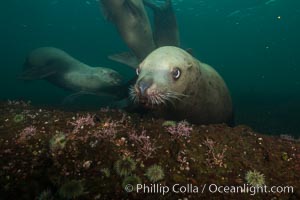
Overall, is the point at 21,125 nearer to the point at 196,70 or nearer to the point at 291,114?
the point at 196,70

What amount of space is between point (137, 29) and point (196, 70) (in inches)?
195

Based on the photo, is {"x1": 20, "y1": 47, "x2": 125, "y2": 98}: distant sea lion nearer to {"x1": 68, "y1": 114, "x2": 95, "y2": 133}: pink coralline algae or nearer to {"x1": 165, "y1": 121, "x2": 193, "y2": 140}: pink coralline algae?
{"x1": 68, "y1": 114, "x2": 95, "y2": 133}: pink coralline algae

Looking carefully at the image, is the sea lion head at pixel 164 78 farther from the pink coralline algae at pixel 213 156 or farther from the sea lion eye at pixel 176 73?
the pink coralline algae at pixel 213 156

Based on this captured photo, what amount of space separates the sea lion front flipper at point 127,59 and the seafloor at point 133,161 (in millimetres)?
5193

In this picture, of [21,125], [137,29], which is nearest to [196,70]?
[21,125]

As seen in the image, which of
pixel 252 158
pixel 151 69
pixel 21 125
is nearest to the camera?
pixel 252 158

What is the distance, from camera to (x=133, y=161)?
2908 mm

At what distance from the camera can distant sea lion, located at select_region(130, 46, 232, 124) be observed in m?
4.07

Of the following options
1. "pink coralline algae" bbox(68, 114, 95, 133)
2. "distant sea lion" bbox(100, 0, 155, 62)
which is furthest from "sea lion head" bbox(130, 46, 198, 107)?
"distant sea lion" bbox(100, 0, 155, 62)

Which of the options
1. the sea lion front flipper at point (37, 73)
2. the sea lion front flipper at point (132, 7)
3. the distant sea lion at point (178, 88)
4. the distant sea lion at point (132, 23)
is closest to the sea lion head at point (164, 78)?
the distant sea lion at point (178, 88)

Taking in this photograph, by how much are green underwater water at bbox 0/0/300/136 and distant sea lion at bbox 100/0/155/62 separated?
6.07m

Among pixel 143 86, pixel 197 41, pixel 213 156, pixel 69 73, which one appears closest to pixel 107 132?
pixel 143 86

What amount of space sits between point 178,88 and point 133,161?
205cm

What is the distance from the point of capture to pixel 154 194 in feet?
8.52
